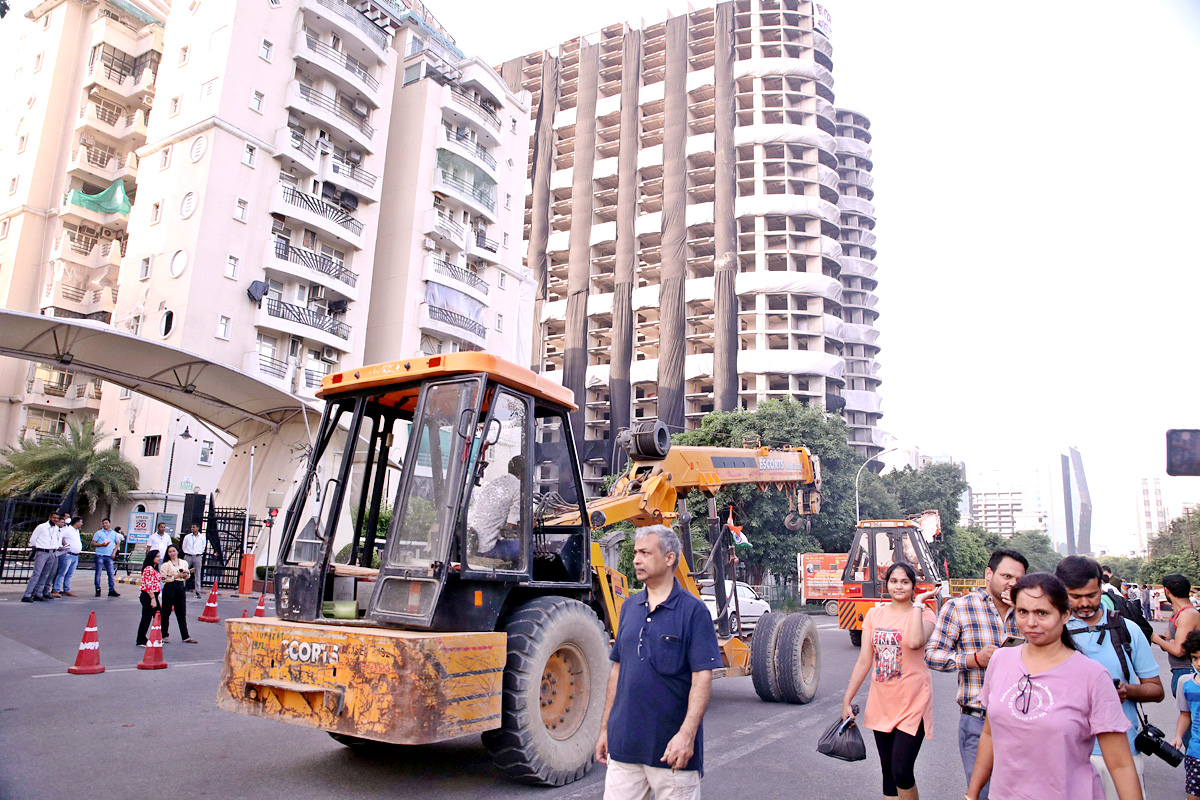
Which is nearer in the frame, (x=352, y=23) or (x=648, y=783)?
(x=648, y=783)

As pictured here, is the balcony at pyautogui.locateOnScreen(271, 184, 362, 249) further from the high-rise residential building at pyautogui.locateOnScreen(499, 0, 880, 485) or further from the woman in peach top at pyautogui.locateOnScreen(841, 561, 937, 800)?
the woman in peach top at pyautogui.locateOnScreen(841, 561, 937, 800)

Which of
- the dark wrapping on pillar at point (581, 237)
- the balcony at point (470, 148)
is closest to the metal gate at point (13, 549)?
the balcony at point (470, 148)

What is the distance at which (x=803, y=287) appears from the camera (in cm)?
6444

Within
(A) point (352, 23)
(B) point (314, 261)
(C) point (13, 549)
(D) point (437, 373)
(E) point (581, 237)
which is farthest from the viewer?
(E) point (581, 237)

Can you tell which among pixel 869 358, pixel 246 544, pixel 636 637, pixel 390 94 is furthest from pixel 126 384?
pixel 869 358

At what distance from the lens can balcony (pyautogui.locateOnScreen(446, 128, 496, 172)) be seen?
41219 mm

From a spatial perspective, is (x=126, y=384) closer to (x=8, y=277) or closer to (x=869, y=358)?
(x=8, y=277)

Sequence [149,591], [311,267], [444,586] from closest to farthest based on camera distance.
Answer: [444,586] → [149,591] → [311,267]

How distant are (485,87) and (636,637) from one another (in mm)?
44044

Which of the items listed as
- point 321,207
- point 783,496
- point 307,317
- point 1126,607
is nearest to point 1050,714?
point 1126,607

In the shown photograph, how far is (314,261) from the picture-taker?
33.7 meters

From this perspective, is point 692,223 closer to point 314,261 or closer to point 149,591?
point 314,261

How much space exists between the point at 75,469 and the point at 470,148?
78.6 ft

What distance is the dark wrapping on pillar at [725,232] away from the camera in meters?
62.0
